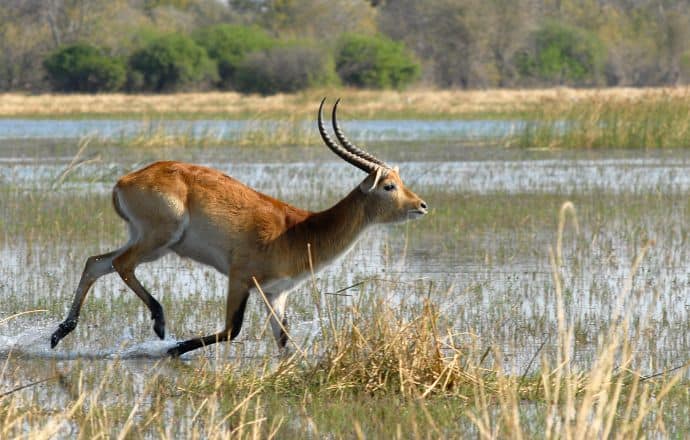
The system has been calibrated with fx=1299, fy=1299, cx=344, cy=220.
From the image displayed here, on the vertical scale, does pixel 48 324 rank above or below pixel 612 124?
below

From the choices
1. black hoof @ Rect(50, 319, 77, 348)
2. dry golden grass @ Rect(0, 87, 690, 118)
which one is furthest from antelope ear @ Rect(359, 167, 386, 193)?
dry golden grass @ Rect(0, 87, 690, 118)

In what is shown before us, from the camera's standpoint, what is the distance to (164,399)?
18.9ft

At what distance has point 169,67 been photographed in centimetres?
4488

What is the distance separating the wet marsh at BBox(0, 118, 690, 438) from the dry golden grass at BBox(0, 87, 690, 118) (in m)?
13.8

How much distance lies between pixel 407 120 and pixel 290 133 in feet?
27.5

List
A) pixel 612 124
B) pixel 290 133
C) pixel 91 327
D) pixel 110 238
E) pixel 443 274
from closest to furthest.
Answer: pixel 91 327 < pixel 443 274 < pixel 110 238 < pixel 612 124 < pixel 290 133

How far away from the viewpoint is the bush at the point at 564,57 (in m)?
52.5

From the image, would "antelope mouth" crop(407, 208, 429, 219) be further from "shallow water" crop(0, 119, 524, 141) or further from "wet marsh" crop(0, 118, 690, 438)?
"shallow water" crop(0, 119, 524, 141)

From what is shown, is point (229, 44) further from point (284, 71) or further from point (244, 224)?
point (244, 224)

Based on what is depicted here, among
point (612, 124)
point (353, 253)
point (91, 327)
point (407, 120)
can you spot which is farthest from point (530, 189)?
point (407, 120)

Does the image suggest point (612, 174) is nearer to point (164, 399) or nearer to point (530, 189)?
point (530, 189)

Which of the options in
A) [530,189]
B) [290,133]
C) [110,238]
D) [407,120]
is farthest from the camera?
[407,120]

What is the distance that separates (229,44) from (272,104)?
13409 millimetres

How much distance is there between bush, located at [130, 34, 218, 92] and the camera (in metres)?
44.7
